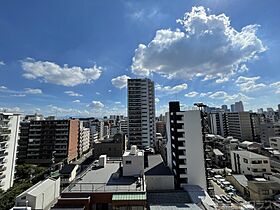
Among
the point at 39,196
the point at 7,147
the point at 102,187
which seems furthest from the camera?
the point at 7,147

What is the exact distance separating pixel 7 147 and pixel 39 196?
21543 mm

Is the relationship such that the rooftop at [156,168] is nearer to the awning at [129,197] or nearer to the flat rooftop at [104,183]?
the flat rooftop at [104,183]

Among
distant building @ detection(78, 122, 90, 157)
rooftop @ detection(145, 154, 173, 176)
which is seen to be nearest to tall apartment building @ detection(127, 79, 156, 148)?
distant building @ detection(78, 122, 90, 157)

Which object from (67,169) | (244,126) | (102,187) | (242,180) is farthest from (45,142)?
(244,126)

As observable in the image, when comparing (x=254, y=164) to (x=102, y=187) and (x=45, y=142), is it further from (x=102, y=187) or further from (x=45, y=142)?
(x=45, y=142)

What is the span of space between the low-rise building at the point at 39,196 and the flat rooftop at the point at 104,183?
12.8 feet

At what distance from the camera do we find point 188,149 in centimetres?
2586

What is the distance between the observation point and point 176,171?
25.8 m

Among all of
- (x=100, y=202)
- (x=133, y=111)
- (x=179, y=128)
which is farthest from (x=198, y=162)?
(x=133, y=111)

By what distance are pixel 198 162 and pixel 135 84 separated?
44.9 meters

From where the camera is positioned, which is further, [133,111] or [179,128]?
[133,111]

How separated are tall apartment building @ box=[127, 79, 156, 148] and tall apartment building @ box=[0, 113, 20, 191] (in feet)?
110

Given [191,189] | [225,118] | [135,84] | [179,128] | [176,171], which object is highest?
[135,84]

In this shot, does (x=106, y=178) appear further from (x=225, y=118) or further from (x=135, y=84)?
(x=225, y=118)
